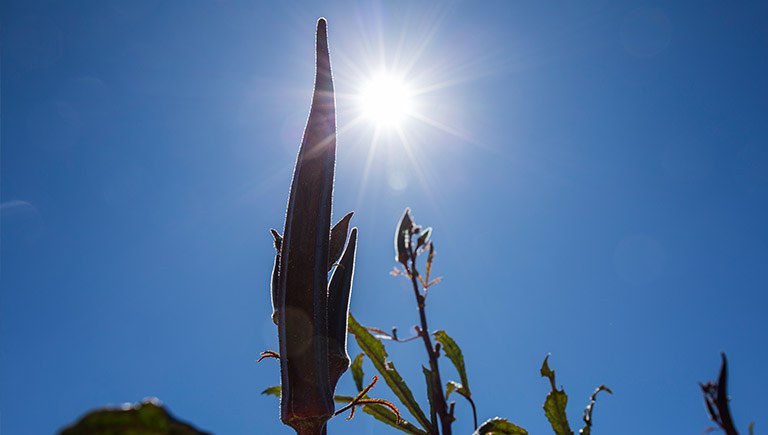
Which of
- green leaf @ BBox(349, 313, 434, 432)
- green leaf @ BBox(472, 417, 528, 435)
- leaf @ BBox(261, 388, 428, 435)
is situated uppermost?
green leaf @ BBox(349, 313, 434, 432)

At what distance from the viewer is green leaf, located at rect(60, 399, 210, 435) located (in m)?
0.43

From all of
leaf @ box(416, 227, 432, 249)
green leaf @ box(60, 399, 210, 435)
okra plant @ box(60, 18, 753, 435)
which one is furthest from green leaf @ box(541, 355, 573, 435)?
green leaf @ box(60, 399, 210, 435)

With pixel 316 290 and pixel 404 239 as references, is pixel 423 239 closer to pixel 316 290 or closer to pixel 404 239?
pixel 404 239

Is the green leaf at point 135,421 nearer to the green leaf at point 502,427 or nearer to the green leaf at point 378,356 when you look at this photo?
the green leaf at point 502,427

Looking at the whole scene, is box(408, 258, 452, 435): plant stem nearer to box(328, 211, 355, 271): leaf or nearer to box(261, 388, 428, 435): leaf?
box(261, 388, 428, 435): leaf

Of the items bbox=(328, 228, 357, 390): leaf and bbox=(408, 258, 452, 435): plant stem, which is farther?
bbox=(408, 258, 452, 435): plant stem

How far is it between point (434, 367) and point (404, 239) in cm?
63

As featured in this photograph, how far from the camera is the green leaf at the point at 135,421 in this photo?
0.43 meters

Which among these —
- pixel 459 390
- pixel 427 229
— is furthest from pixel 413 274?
pixel 459 390

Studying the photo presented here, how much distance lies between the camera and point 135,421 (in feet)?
1.47

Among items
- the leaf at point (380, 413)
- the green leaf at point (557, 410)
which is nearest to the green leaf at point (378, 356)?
the leaf at point (380, 413)

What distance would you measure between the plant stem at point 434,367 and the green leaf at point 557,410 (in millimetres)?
320

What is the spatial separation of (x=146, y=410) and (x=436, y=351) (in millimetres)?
1663

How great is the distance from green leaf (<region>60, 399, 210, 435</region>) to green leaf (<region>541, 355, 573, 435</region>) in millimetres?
1400
